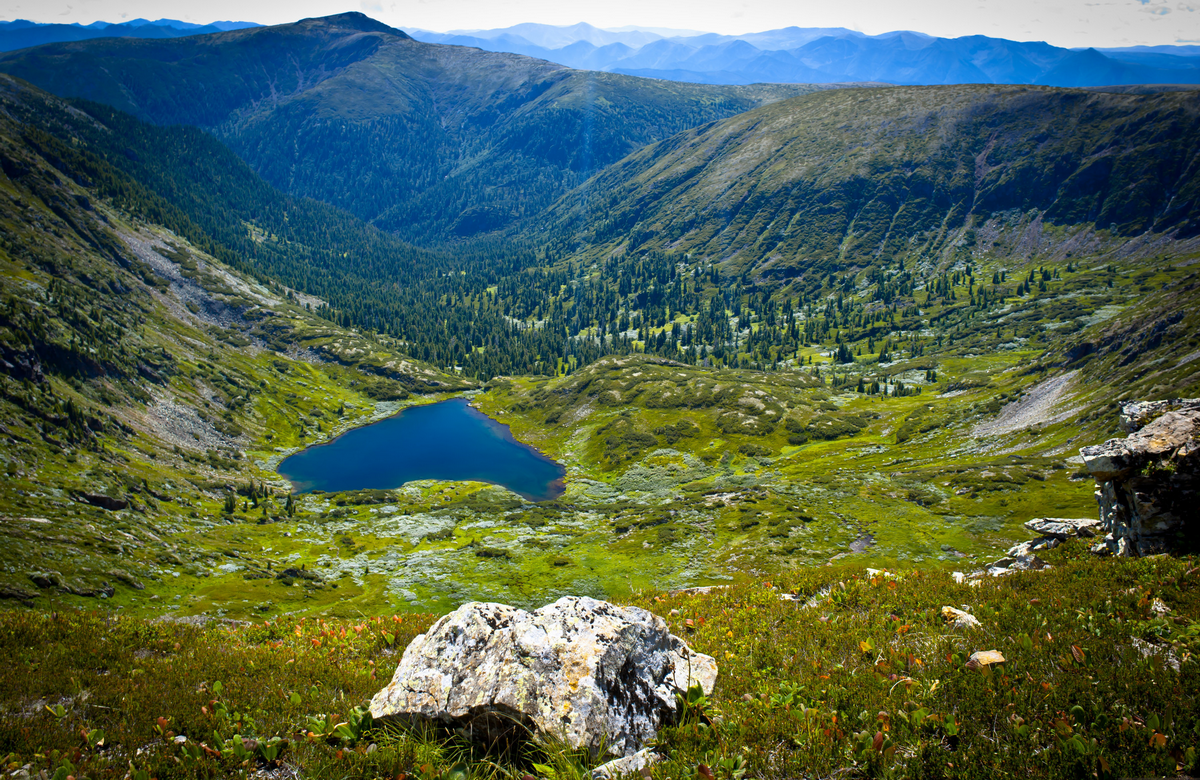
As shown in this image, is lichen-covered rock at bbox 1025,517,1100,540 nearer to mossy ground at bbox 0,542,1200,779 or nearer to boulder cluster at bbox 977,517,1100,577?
boulder cluster at bbox 977,517,1100,577

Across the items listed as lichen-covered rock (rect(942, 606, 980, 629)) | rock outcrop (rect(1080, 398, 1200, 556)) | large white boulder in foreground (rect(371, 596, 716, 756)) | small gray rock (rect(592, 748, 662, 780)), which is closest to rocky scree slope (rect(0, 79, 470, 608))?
large white boulder in foreground (rect(371, 596, 716, 756))

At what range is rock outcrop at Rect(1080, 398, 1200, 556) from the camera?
60.3ft

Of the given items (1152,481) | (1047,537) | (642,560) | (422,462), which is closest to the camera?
(1152,481)

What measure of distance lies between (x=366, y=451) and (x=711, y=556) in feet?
418

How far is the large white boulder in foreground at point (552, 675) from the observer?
32.9ft

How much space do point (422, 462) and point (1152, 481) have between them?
16561cm

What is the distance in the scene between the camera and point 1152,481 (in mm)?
18750

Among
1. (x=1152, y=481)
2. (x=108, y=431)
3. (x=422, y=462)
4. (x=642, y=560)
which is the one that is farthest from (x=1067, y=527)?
(x=108, y=431)

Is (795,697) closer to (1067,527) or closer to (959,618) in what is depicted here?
(959,618)

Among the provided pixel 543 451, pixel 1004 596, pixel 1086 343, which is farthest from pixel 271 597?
pixel 1086 343

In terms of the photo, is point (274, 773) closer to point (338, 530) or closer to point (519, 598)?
point (519, 598)

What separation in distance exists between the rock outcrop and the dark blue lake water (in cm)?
12423

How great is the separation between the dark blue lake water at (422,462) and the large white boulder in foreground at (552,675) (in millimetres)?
128476

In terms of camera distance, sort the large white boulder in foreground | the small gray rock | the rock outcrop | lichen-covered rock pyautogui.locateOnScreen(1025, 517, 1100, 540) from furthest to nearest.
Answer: lichen-covered rock pyautogui.locateOnScreen(1025, 517, 1100, 540) < the rock outcrop < the large white boulder in foreground < the small gray rock
